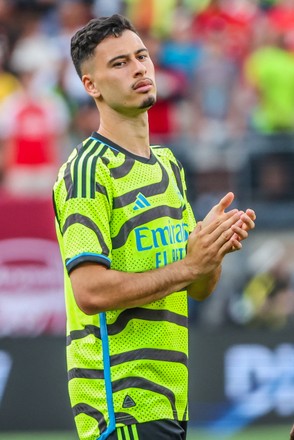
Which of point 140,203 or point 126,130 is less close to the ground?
point 126,130

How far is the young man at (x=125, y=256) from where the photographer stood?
442 centimetres

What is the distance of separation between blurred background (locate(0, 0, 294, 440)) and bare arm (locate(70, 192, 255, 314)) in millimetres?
5017

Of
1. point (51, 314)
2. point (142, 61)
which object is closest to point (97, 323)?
point (142, 61)

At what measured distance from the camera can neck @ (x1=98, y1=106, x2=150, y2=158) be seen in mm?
4668

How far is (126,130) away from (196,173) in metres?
6.37

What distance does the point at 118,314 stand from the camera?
452 centimetres

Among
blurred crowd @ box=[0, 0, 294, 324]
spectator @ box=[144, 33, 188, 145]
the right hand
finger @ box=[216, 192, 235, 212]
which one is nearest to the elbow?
the right hand

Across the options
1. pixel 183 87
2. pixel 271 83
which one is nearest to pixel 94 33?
pixel 183 87

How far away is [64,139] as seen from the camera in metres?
11.7

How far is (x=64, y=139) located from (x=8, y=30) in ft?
8.08

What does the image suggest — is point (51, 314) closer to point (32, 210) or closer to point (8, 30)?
point (32, 210)

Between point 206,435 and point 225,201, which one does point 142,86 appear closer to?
point 225,201

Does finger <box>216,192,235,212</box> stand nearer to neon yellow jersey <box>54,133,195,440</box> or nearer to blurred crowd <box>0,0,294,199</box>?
neon yellow jersey <box>54,133,195,440</box>

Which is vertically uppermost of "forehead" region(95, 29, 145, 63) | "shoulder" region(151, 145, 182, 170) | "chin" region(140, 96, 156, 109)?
"forehead" region(95, 29, 145, 63)
